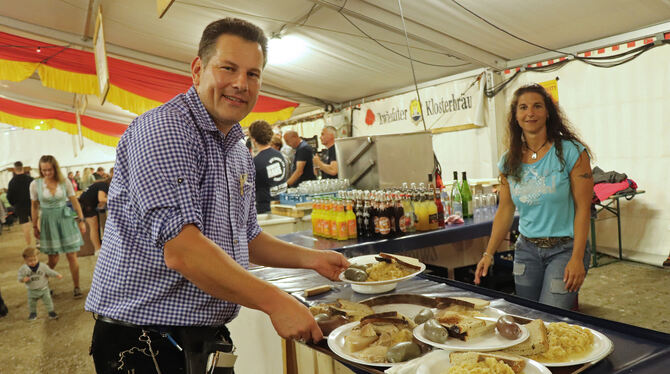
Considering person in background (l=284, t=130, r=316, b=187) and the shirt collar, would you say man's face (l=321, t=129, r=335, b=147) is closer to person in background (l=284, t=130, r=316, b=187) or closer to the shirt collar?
person in background (l=284, t=130, r=316, b=187)

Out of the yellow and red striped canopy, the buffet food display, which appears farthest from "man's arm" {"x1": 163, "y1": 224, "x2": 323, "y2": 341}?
the yellow and red striped canopy

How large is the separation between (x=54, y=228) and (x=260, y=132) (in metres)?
3.03

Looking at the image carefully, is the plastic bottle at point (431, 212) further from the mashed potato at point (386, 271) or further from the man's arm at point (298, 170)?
the man's arm at point (298, 170)

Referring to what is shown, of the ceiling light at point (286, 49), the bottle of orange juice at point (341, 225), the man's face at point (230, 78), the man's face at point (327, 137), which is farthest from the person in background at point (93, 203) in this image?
the man's face at point (230, 78)

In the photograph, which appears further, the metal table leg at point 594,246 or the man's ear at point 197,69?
the metal table leg at point 594,246

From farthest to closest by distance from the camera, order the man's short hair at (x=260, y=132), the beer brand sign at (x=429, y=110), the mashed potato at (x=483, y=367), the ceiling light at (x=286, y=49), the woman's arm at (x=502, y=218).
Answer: the beer brand sign at (x=429, y=110) < the ceiling light at (x=286, y=49) < the man's short hair at (x=260, y=132) < the woman's arm at (x=502, y=218) < the mashed potato at (x=483, y=367)

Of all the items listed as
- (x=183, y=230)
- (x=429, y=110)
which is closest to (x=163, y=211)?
(x=183, y=230)

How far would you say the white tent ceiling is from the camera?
495 centimetres

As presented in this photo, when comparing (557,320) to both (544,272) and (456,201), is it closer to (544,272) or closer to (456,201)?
(544,272)

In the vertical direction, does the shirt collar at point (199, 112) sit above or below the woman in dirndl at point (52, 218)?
above

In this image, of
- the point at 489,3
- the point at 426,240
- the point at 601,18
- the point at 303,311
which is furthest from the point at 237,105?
the point at 601,18

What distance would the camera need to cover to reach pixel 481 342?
121 centimetres

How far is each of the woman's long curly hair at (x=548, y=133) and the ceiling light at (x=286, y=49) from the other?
451 centimetres

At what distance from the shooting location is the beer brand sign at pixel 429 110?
706 cm
